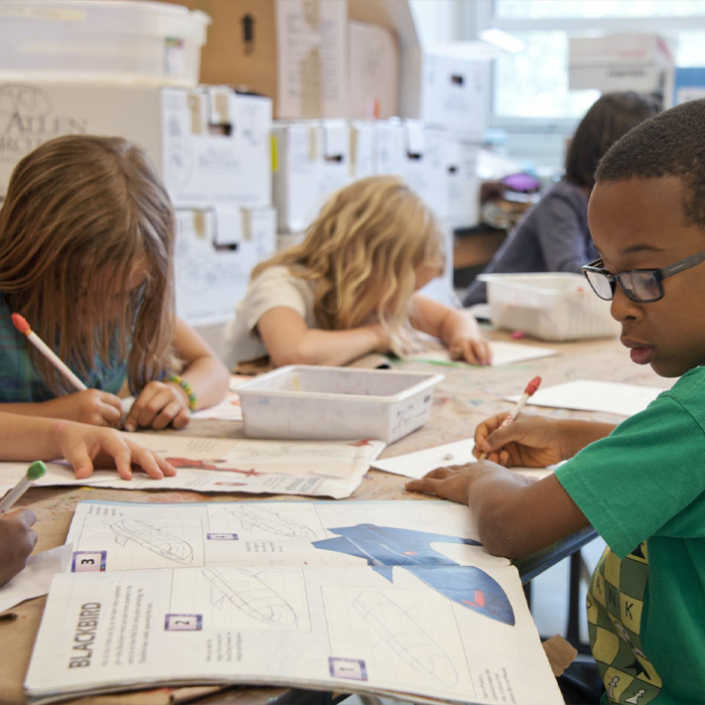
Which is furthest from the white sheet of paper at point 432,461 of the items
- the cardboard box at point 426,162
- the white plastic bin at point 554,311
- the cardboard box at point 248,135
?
the cardboard box at point 426,162

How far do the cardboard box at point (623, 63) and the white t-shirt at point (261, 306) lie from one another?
1912 mm

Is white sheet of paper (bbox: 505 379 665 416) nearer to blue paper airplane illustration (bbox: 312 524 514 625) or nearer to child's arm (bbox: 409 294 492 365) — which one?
child's arm (bbox: 409 294 492 365)

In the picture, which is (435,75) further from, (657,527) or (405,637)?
(405,637)

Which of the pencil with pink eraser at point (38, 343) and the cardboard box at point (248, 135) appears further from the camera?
the cardboard box at point (248, 135)

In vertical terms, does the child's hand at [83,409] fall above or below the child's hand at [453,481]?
above

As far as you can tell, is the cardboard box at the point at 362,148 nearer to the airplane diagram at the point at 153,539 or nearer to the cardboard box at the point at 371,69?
the cardboard box at the point at 371,69

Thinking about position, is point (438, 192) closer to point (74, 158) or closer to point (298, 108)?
point (298, 108)

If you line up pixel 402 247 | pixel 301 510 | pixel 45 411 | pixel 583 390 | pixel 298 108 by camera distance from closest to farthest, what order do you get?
pixel 301 510, pixel 45 411, pixel 583 390, pixel 402 247, pixel 298 108

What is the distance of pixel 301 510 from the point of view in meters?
0.82

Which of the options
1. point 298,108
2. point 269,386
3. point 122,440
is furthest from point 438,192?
point 122,440

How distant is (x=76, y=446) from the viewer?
3.03 feet

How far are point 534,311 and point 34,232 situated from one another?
1.06 m

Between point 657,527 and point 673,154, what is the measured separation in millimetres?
305

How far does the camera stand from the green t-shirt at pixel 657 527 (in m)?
0.67
